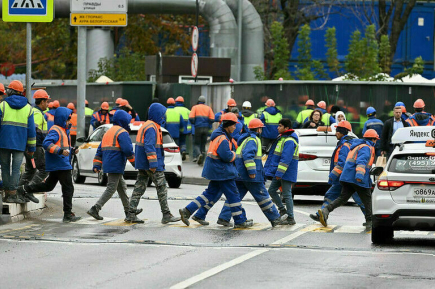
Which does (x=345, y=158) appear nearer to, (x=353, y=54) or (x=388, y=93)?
(x=388, y=93)

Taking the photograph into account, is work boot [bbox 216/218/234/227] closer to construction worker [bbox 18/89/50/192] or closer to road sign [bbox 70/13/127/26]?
construction worker [bbox 18/89/50/192]

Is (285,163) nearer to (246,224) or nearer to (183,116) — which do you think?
(246,224)

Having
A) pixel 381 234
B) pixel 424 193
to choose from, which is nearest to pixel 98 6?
pixel 381 234

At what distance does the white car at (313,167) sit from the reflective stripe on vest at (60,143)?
5413 millimetres

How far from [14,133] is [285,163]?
3.90m

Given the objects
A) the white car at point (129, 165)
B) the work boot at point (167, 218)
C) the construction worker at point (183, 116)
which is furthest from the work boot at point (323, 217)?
the construction worker at point (183, 116)

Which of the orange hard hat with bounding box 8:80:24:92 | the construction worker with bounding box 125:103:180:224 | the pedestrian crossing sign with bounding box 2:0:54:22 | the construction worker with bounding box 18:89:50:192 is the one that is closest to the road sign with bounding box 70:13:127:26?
the pedestrian crossing sign with bounding box 2:0:54:22

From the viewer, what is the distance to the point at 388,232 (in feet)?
43.9

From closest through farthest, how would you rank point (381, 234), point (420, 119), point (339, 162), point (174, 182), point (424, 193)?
point (424, 193)
point (381, 234)
point (339, 162)
point (420, 119)
point (174, 182)

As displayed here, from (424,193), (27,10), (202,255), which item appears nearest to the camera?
(202,255)

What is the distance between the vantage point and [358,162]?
1493 centimetres

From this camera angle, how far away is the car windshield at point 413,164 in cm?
1293

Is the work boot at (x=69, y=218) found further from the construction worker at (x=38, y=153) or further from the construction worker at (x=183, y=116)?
the construction worker at (x=183, y=116)

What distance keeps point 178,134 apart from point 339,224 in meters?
12.3
